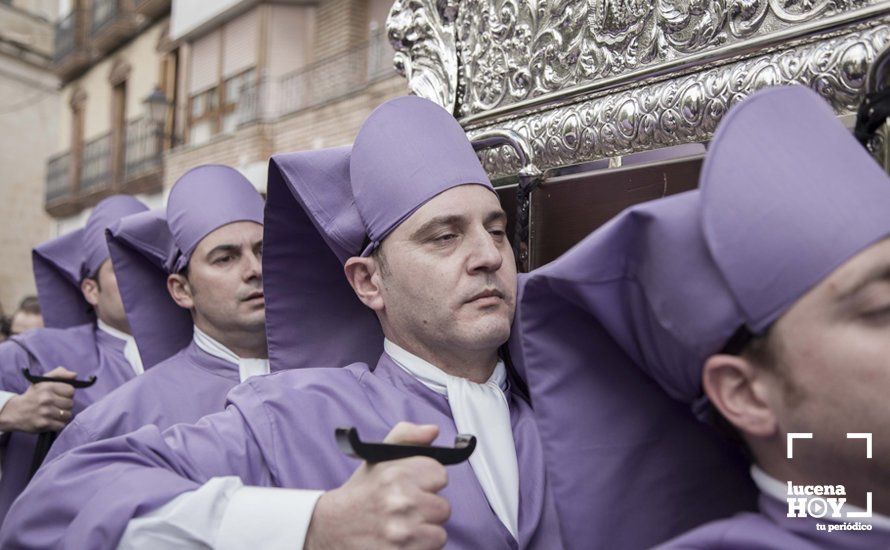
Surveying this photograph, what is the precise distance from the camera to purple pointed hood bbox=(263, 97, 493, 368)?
1.75 meters

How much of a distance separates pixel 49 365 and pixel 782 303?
293 centimetres

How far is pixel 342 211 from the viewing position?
6.17 feet

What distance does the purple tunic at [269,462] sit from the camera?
1.51 m

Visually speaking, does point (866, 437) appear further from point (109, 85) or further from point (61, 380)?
point (109, 85)

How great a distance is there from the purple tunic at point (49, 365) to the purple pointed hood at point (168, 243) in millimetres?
421

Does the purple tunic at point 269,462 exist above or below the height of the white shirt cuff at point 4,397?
above

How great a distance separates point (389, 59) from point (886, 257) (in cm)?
822

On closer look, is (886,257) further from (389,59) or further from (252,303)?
(389,59)

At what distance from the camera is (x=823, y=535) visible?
106cm

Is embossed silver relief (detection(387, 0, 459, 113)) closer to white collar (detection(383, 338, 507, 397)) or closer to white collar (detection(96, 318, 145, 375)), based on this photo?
white collar (detection(383, 338, 507, 397))

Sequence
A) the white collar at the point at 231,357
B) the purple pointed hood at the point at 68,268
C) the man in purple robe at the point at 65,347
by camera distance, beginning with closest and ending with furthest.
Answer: the white collar at the point at 231,357
the man in purple robe at the point at 65,347
the purple pointed hood at the point at 68,268

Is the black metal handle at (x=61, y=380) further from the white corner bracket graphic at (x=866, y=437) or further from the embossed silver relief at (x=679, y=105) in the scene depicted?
the white corner bracket graphic at (x=866, y=437)

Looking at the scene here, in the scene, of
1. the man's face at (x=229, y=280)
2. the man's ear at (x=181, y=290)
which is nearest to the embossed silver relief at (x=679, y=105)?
the man's face at (x=229, y=280)

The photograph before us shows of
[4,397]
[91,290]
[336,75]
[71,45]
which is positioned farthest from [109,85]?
[4,397]
